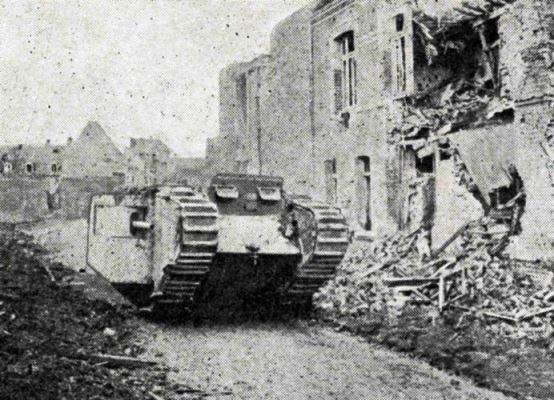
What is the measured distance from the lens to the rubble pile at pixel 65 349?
6086 mm

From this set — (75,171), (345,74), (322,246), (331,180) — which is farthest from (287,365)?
(75,171)

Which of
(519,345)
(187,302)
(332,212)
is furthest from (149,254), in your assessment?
(519,345)

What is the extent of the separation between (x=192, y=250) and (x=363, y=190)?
33.8 feet

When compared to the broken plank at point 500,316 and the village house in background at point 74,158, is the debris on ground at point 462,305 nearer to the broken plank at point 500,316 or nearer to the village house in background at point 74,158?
the broken plank at point 500,316

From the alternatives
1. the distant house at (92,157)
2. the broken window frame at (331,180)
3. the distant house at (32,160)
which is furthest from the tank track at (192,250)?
the distant house at (32,160)

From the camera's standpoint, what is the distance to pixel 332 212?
9766mm

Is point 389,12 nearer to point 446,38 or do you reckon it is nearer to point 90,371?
point 446,38

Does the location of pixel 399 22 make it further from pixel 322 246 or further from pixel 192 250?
pixel 192 250

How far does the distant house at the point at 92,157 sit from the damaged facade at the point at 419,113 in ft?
95.6

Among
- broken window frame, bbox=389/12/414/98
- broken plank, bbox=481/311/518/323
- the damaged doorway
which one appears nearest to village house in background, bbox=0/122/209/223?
the damaged doorway

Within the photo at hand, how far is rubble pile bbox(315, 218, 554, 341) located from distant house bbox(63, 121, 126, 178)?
39.5 m

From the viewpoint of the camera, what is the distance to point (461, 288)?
34.8ft

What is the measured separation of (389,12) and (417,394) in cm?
1194

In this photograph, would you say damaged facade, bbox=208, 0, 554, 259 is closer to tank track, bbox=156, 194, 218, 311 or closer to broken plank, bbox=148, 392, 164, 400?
tank track, bbox=156, 194, 218, 311
